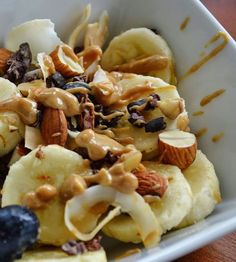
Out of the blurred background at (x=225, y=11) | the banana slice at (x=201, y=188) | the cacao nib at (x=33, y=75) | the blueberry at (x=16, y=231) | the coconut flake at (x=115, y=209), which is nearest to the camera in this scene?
the blueberry at (x=16, y=231)

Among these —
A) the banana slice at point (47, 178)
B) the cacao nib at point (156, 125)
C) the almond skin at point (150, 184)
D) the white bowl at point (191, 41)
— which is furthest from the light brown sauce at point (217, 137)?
the banana slice at point (47, 178)

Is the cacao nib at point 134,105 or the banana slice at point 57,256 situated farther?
the cacao nib at point 134,105

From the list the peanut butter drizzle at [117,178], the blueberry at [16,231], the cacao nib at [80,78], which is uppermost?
the cacao nib at [80,78]

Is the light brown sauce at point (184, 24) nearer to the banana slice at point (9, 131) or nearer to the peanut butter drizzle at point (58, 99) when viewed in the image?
the peanut butter drizzle at point (58, 99)

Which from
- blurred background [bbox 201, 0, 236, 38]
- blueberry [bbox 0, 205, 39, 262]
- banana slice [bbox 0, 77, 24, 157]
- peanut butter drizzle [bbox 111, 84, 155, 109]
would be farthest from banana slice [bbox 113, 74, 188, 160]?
blurred background [bbox 201, 0, 236, 38]

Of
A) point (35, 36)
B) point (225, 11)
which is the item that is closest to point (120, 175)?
point (35, 36)

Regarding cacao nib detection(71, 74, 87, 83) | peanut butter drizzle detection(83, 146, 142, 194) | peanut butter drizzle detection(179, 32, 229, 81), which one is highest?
peanut butter drizzle detection(179, 32, 229, 81)

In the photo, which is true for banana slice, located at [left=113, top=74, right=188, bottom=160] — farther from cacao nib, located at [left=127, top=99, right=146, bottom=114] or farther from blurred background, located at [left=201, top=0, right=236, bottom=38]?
blurred background, located at [left=201, top=0, right=236, bottom=38]

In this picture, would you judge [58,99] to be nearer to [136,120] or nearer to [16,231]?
[136,120]

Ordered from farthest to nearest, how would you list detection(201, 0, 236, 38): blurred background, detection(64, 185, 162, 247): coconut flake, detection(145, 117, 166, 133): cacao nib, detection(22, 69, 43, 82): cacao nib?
detection(201, 0, 236, 38): blurred background, detection(22, 69, 43, 82): cacao nib, detection(145, 117, 166, 133): cacao nib, detection(64, 185, 162, 247): coconut flake
